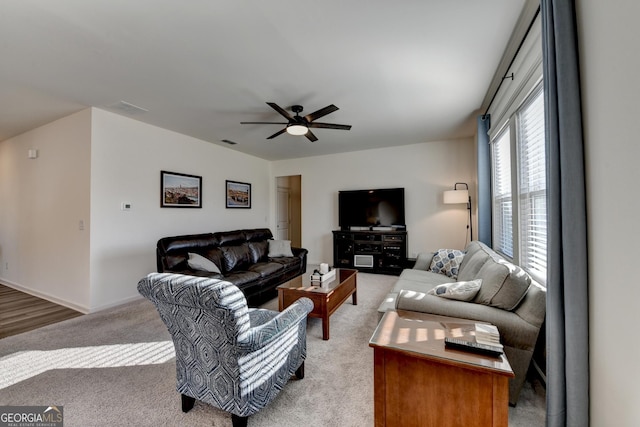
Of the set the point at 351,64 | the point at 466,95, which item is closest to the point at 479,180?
the point at 466,95

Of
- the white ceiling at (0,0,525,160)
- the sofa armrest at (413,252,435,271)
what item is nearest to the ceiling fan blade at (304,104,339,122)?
the white ceiling at (0,0,525,160)

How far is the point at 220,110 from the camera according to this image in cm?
346

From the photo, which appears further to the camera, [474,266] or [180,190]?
[180,190]

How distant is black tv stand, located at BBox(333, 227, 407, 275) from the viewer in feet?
16.9

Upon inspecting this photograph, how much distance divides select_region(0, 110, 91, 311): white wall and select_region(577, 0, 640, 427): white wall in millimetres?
4579

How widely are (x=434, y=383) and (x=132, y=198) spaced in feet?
13.7

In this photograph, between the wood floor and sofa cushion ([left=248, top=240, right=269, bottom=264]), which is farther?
sofa cushion ([left=248, top=240, right=269, bottom=264])

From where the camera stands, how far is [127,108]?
11.1 feet

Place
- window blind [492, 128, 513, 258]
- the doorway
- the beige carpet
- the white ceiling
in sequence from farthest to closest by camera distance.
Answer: the doorway < window blind [492, 128, 513, 258] < the white ceiling < the beige carpet

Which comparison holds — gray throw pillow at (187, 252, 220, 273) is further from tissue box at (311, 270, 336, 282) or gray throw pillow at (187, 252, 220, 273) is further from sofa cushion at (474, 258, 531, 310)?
sofa cushion at (474, 258, 531, 310)

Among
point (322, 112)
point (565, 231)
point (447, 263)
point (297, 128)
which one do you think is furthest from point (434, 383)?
point (297, 128)

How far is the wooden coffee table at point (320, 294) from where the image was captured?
2.55 m

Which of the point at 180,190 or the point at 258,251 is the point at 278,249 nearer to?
the point at 258,251

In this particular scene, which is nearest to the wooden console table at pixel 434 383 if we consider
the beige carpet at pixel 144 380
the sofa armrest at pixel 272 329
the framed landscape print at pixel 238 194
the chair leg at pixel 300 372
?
the beige carpet at pixel 144 380
